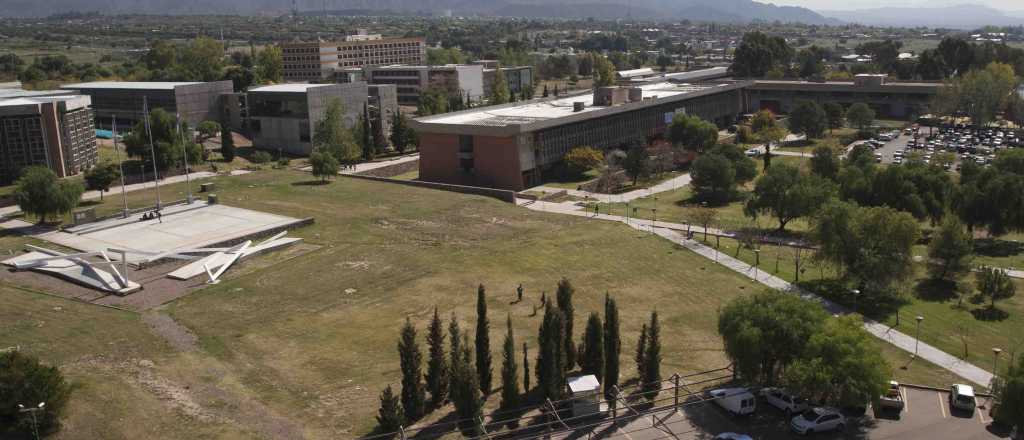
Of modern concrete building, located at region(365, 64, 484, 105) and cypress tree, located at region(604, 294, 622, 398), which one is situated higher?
modern concrete building, located at region(365, 64, 484, 105)

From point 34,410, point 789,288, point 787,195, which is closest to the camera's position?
point 34,410

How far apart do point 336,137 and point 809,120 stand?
4021cm

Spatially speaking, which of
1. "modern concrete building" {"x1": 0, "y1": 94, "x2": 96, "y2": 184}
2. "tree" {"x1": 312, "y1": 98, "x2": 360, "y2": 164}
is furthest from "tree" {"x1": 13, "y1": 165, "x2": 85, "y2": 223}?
"tree" {"x1": 312, "y1": 98, "x2": 360, "y2": 164}

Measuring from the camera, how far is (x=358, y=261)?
33.7 meters

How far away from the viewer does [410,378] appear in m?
20.0

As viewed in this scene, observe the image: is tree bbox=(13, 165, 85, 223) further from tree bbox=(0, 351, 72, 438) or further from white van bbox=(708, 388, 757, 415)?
white van bbox=(708, 388, 757, 415)

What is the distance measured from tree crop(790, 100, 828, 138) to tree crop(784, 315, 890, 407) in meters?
54.1

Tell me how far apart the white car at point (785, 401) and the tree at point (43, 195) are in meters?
33.1

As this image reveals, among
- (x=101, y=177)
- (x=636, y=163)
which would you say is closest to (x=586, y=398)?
(x=636, y=163)

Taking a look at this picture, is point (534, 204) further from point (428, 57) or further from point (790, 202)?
point (428, 57)

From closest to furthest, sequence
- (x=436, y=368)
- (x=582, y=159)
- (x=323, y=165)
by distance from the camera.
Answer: (x=436, y=368)
(x=323, y=165)
(x=582, y=159)

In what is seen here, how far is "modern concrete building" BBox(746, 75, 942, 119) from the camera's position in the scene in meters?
83.3

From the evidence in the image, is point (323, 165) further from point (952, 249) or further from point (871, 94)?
point (871, 94)

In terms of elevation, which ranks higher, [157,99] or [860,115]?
[157,99]
